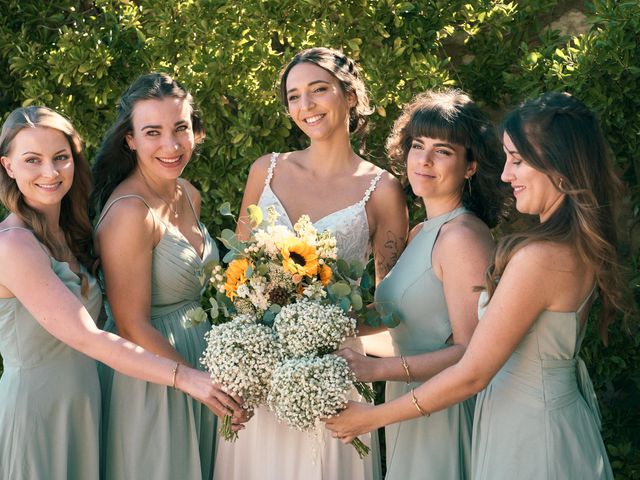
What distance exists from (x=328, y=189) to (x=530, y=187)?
5.06ft

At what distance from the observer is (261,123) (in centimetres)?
580

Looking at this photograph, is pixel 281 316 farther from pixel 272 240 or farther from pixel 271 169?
pixel 271 169

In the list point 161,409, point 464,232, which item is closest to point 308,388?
point 464,232

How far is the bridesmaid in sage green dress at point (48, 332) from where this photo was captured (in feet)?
12.9

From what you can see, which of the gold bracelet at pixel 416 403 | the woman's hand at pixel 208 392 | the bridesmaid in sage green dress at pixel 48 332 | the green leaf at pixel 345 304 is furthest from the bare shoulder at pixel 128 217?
the gold bracelet at pixel 416 403

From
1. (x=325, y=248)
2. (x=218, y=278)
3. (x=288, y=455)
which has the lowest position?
(x=288, y=455)

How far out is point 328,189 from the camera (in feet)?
15.7

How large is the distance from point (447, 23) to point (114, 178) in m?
2.34

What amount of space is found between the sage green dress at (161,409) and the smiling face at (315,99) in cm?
87

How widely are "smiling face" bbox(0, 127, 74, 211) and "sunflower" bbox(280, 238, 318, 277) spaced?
3.62 feet

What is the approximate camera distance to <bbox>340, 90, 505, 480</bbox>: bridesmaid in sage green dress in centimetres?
393

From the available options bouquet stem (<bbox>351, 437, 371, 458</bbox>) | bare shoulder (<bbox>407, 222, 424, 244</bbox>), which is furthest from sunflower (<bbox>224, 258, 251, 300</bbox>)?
bare shoulder (<bbox>407, 222, 424, 244</bbox>)

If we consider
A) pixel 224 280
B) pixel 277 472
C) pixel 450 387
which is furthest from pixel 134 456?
pixel 450 387

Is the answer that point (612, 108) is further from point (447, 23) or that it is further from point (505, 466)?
point (505, 466)
